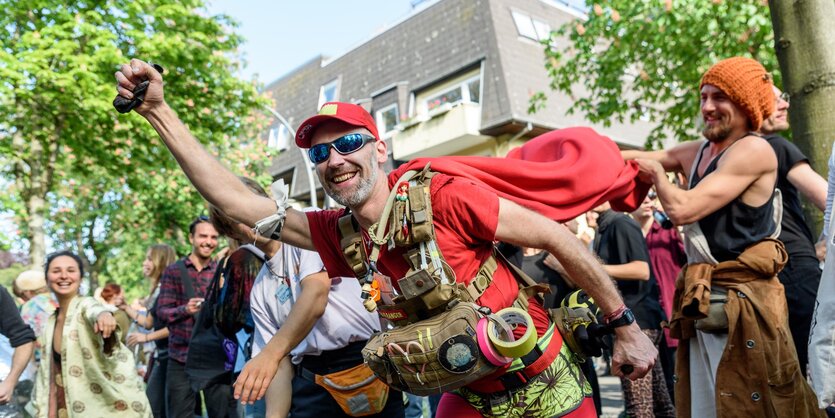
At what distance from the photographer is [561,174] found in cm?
294

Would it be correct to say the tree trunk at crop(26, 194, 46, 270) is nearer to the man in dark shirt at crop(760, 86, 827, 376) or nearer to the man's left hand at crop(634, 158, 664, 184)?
the man's left hand at crop(634, 158, 664, 184)

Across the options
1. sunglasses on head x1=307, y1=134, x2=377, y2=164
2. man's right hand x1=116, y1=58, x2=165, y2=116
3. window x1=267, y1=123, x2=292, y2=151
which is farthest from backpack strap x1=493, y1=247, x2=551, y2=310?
window x1=267, y1=123, x2=292, y2=151

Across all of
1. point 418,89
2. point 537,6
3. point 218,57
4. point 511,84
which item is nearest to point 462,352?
point 218,57

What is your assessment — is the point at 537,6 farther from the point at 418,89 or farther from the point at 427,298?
the point at 427,298

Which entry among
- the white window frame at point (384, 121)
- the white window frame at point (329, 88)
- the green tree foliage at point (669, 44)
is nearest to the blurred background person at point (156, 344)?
the green tree foliage at point (669, 44)

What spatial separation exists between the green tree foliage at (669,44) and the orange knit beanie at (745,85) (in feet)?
25.0

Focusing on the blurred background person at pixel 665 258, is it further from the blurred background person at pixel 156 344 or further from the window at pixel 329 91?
the window at pixel 329 91

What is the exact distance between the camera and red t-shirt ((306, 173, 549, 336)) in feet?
8.68

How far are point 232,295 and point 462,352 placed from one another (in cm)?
284

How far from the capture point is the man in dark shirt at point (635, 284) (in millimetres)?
5391

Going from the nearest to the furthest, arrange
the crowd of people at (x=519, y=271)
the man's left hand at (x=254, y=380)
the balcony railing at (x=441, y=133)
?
the crowd of people at (x=519, y=271)
the man's left hand at (x=254, y=380)
the balcony railing at (x=441, y=133)

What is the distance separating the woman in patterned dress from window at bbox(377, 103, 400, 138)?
68.4ft

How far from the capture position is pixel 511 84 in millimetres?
22828

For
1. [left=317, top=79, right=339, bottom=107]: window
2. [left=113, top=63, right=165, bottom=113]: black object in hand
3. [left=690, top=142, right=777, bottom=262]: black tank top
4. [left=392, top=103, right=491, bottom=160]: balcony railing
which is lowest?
[left=690, top=142, right=777, bottom=262]: black tank top
